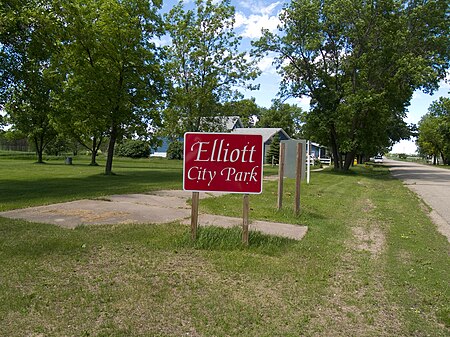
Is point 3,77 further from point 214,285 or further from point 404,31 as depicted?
point 404,31

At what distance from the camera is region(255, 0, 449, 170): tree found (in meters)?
29.1

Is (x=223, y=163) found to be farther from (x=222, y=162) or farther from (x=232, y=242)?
(x=232, y=242)

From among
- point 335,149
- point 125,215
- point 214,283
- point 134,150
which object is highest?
point 335,149

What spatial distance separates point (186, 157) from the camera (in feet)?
20.5

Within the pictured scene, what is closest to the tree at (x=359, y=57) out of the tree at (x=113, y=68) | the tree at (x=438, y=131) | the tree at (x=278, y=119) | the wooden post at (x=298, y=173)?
the tree at (x=113, y=68)

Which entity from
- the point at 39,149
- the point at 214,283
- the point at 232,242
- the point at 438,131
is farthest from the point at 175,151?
the point at 214,283

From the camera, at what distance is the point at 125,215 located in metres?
8.30

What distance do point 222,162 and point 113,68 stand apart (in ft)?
57.4

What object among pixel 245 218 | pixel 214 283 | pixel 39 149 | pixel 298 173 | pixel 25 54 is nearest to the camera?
pixel 214 283

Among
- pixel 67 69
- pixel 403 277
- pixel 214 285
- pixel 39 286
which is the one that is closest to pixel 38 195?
pixel 39 286

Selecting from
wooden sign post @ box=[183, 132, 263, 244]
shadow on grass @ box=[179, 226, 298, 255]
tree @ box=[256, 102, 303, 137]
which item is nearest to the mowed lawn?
shadow on grass @ box=[179, 226, 298, 255]

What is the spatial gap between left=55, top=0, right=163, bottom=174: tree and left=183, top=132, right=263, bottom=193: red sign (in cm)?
1448

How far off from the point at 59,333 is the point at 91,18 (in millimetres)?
20763

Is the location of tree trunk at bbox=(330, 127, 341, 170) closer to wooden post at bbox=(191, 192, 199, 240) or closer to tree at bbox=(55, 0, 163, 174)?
tree at bbox=(55, 0, 163, 174)
